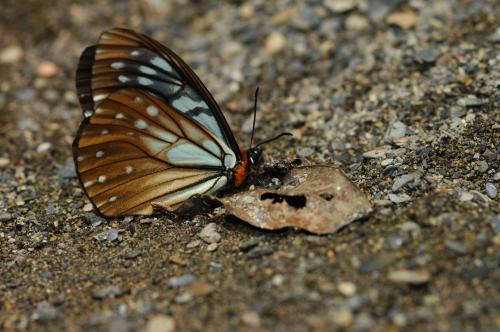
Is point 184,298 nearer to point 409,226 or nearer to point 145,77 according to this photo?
point 409,226

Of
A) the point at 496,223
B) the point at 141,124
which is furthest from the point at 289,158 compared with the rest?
the point at 496,223

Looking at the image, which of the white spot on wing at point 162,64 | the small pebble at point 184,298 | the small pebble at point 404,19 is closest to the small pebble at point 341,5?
the small pebble at point 404,19

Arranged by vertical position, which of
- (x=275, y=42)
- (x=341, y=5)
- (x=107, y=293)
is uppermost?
(x=341, y=5)

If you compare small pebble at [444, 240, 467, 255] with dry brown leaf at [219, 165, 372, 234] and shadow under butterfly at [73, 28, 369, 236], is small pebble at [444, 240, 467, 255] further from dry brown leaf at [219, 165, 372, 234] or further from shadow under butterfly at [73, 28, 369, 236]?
shadow under butterfly at [73, 28, 369, 236]

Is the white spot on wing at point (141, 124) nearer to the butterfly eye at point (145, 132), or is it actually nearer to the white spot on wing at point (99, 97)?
the butterfly eye at point (145, 132)

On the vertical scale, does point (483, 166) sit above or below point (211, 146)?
below

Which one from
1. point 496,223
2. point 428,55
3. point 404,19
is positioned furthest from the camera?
point 404,19

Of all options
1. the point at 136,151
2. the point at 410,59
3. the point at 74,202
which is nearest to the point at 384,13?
the point at 410,59
